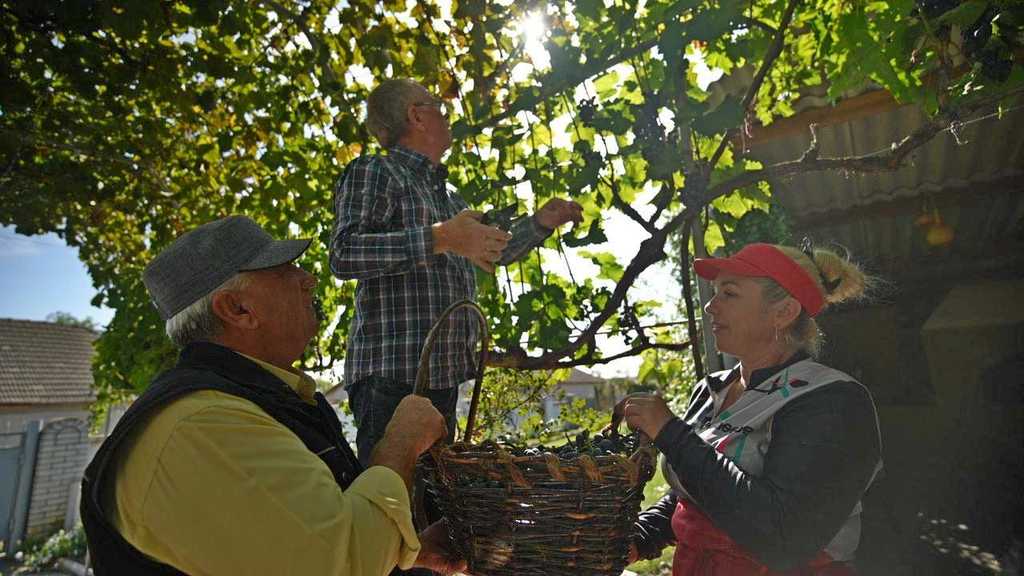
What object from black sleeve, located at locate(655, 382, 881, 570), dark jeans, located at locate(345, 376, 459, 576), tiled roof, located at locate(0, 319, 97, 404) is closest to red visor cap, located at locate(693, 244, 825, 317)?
black sleeve, located at locate(655, 382, 881, 570)

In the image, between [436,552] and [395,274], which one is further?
[395,274]

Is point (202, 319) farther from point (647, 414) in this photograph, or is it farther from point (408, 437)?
point (647, 414)

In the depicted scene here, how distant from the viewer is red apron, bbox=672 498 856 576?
1451mm

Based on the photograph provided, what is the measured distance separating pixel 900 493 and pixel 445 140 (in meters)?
4.71

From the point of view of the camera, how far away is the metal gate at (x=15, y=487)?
460 inches

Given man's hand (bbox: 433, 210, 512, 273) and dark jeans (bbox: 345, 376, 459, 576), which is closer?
man's hand (bbox: 433, 210, 512, 273)

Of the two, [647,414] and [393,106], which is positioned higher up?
[393,106]

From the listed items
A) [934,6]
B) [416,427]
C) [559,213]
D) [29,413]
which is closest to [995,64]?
[934,6]

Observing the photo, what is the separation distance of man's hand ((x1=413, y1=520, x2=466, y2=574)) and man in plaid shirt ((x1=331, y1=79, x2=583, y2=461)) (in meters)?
0.39

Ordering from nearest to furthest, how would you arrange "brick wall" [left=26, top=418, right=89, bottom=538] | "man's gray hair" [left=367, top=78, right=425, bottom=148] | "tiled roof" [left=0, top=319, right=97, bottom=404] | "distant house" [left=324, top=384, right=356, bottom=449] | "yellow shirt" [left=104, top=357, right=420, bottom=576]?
1. "yellow shirt" [left=104, top=357, right=420, bottom=576]
2. "man's gray hair" [left=367, top=78, right=425, bottom=148]
3. "distant house" [left=324, top=384, right=356, bottom=449]
4. "brick wall" [left=26, top=418, right=89, bottom=538]
5. "tiled roof" [left=0, top=319, right=97, bottom=404]

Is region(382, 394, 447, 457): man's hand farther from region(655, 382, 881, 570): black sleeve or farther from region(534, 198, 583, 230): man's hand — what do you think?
region(534, 198, 583, 230): man's hand

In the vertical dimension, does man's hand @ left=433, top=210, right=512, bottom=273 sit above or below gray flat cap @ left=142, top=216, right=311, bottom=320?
above

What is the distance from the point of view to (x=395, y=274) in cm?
189

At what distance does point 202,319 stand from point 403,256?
22.2 inches
